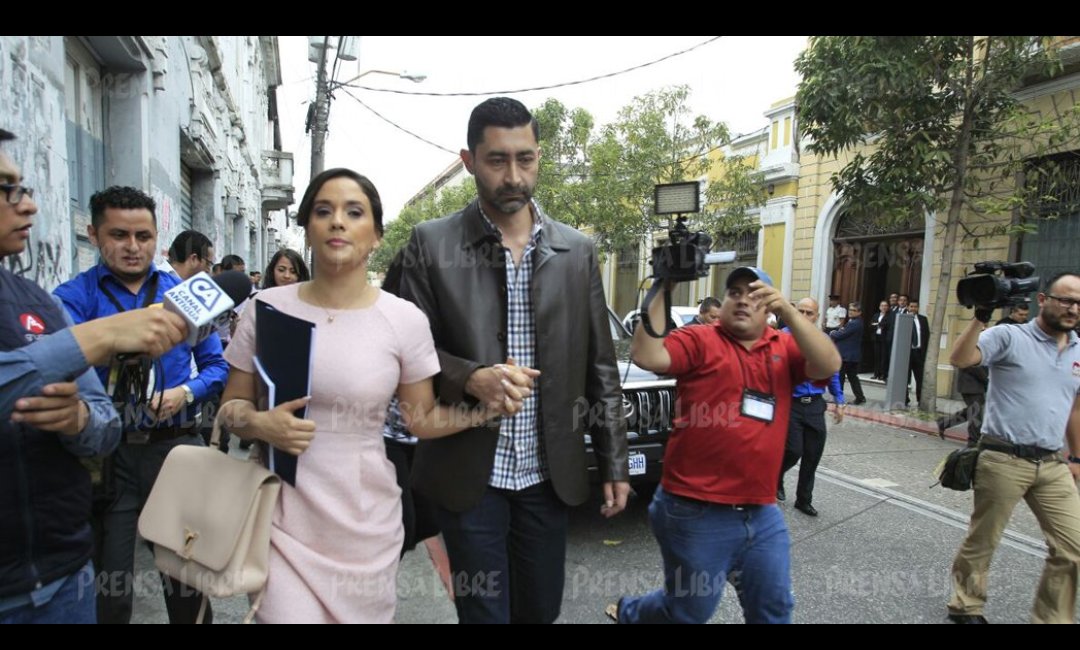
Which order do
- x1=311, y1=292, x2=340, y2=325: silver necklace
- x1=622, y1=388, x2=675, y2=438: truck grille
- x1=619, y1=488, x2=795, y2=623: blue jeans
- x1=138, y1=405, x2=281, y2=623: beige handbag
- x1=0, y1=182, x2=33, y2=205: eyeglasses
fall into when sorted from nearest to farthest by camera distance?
x1=0, y1=182, x2=33, y2=205: eyeglasses < x1=138, y1=405, x2=281, y2=623: beige handbag < x1=311, y1=292, x2=340, y2=325: silver necklace < x1=619, y1=488, x2=795, y2=623: blue jeans < x1=622, y1=388, x2=675, y2=438: truck grille

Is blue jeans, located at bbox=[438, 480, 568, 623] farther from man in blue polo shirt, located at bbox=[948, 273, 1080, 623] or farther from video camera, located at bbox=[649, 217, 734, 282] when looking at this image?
man in blue polo shirt, located at bbox=[948, 273, 1080, 623]

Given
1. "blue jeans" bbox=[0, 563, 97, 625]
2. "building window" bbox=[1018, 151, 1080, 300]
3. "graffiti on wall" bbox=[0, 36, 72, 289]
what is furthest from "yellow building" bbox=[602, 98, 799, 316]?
"blue jeans" bbox=[0, 563, 97, 625]

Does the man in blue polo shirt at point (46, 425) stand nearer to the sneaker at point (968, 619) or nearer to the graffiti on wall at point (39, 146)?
the graffiti on wall at point (39, 146)

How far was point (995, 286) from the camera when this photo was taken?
3.02 m

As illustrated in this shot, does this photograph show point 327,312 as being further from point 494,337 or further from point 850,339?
point 850,339

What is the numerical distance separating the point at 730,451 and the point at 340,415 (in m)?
1.56

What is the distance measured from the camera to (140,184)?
20.4 ft

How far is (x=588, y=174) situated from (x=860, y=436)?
12.6m

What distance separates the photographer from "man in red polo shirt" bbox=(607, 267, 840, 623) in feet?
8.13

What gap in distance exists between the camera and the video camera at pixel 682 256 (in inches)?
89.7

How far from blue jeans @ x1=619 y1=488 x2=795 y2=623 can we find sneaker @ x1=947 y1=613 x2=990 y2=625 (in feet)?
5.13

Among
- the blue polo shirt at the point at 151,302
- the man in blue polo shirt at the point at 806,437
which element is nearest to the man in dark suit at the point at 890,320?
the man in blue polo shirt at the point at 806,437
